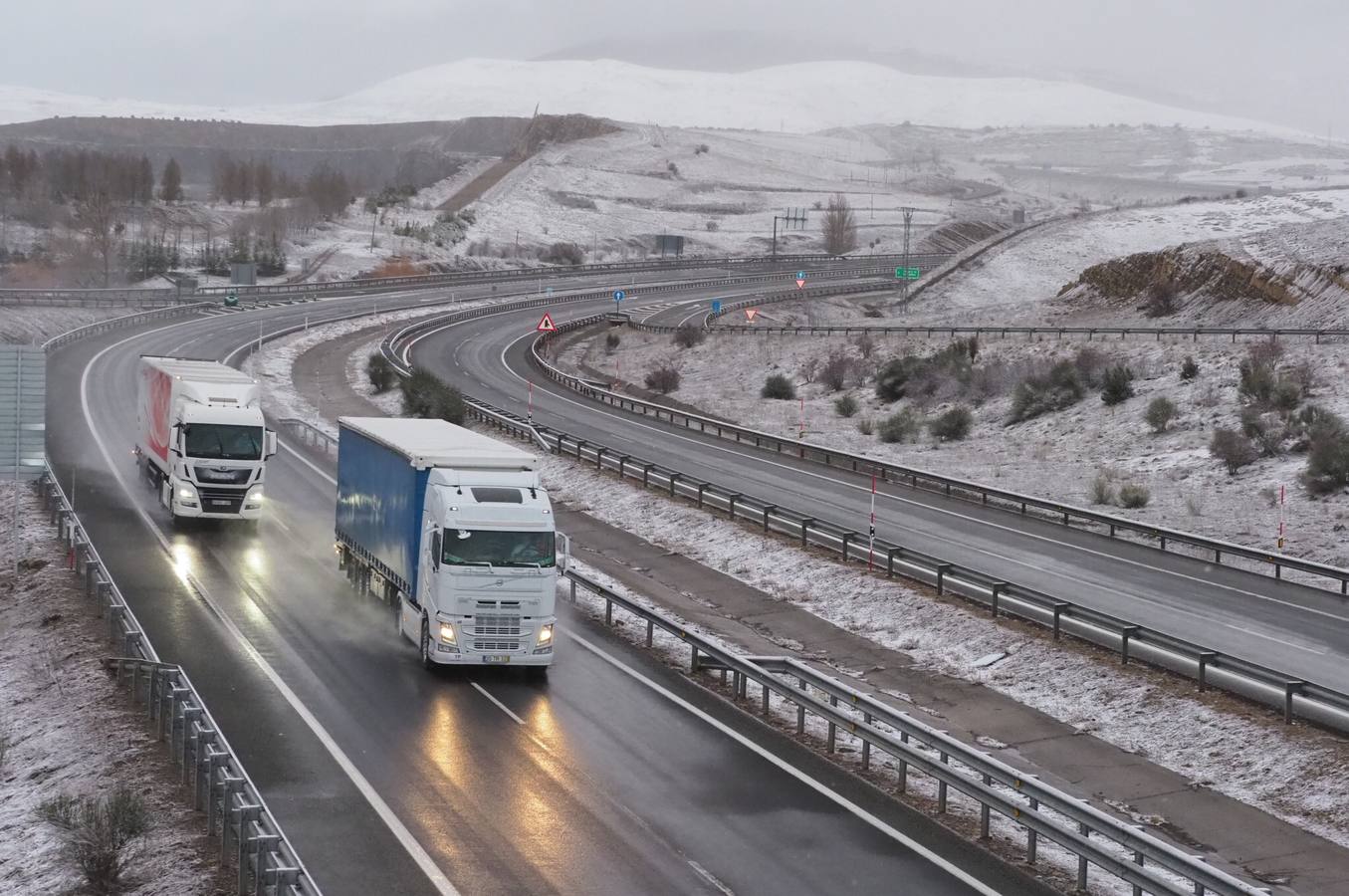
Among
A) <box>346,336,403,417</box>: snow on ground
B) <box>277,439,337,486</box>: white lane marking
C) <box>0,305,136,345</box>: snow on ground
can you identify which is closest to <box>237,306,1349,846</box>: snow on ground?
<box>277,439,337,486</box>: white lane marking

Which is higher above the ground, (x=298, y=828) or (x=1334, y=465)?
(x=1334, y=465)

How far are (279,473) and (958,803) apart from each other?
2899 cm

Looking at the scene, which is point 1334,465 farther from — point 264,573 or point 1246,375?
point 264,573

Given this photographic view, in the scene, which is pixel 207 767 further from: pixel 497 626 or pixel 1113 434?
pixel 1113 434

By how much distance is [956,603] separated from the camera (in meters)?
27.5

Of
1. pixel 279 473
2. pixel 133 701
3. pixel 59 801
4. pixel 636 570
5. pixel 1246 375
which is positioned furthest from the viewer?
pixel 1246 375

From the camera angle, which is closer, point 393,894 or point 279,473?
point 393,894

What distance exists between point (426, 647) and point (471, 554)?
1.88 m

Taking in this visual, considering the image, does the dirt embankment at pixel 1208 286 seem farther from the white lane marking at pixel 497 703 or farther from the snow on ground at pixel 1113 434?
the white lane marking at pixel 497 703

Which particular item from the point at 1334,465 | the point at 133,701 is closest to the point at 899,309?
the point at 1334,465

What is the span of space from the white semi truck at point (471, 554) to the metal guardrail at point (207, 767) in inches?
162

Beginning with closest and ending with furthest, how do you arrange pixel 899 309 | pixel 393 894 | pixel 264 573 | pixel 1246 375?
1. pixel 393 894
2. pixel 264 573
3. pixel 1246 375
4. pixel 899 309

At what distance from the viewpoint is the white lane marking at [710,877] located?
48.7ft

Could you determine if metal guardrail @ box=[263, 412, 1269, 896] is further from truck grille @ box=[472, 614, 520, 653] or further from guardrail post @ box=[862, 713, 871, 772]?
truck grille @ box=[472, 614, 520, 653]
